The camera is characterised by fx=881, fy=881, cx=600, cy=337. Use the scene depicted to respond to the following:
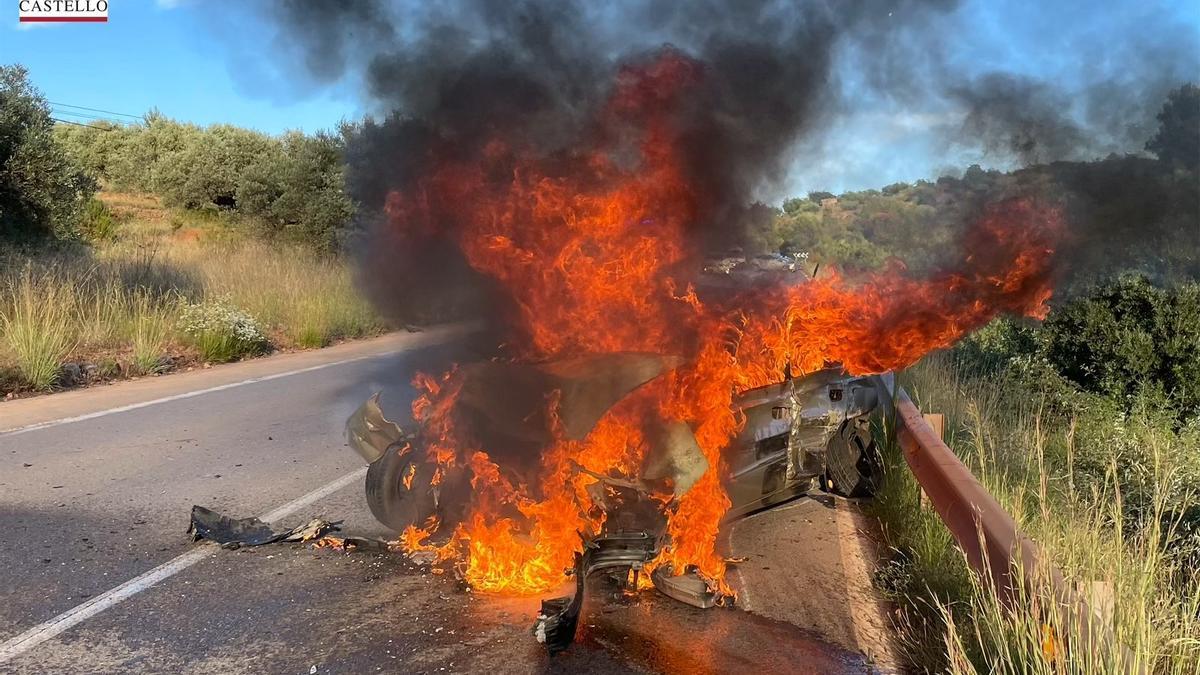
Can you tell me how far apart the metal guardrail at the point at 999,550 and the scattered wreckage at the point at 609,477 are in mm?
594

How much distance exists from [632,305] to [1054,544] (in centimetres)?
216

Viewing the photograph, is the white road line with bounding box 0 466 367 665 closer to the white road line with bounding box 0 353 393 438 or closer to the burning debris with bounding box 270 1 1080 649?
the burning debris with bounding box 270 1 1080 649

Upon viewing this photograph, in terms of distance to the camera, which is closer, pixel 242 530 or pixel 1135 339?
pixel 242 530

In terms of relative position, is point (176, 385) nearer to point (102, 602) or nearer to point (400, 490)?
point (400, 490)

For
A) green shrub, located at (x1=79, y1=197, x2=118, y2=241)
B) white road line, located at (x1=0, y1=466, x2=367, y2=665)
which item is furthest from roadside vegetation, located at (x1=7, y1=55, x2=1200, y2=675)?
green shrub, located at (x1=79, y1=197, x2=118, y2=241)

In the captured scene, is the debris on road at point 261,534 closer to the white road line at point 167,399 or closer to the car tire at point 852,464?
the car tire at point 852,464

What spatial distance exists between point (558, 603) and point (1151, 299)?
7040mm

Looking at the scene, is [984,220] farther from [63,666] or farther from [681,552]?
[63,666]

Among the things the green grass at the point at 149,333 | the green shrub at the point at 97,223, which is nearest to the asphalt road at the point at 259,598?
the green grass at the point at 149,333

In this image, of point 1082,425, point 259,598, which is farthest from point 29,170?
point 1082,425

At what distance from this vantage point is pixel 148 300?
12.5 metres

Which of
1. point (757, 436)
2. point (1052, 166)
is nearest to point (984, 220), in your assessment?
point (1052, 166)

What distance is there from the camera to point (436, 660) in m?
3.44

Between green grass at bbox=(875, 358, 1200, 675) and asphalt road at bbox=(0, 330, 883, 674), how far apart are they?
594mm
